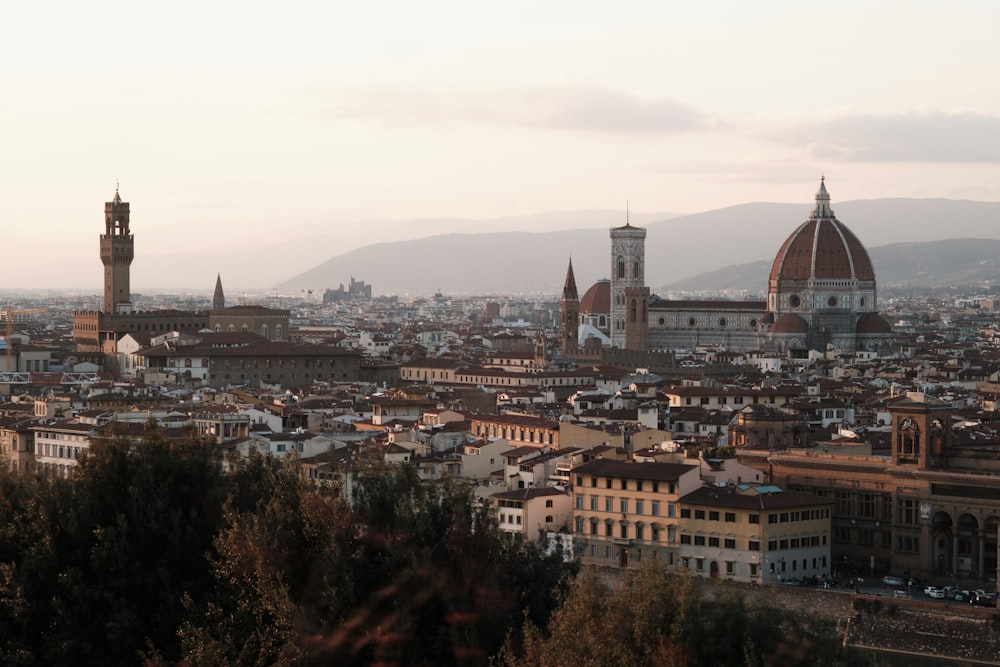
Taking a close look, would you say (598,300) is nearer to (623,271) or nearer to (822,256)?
(623,271)

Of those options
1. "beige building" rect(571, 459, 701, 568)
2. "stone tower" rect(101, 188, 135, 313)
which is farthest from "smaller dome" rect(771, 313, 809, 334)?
"beige building" rect(571, 459, 701, 568)

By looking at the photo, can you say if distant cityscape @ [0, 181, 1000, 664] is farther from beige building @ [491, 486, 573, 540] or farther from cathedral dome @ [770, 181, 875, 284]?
Result: cathedral dome @ [770, 181, 875, 284]

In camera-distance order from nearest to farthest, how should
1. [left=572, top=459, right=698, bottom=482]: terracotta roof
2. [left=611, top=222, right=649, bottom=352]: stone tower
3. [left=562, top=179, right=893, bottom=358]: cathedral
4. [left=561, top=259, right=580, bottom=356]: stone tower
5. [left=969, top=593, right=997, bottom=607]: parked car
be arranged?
[left=969, top=593, right=997, bottom=607]: parked car
[left=572, top=459, right=698, bottom=482]: terracotta roof
[left=561, top=259, right=580, bottom=356]: stone tower
[left=562, top=179, right=893, bottom=358]: cathedral
[left=611, top=222, right=649, bottom=352]: stone tower

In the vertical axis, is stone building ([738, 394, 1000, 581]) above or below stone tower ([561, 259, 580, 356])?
below

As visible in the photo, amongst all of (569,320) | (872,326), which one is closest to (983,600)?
(569,320)

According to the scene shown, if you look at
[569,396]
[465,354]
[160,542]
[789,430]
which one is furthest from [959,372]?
[160,542]

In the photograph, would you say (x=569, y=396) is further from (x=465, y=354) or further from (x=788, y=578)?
(x=465, y=354)
